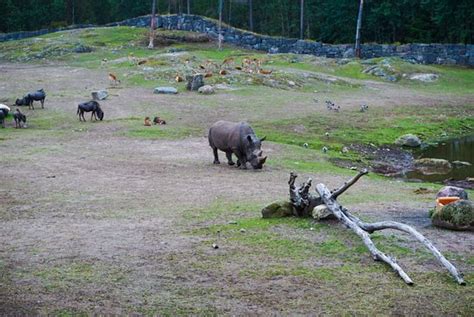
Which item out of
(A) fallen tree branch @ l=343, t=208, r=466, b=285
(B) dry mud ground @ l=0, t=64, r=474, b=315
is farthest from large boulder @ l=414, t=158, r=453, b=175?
(A) fallen tree branch @ l=343, t=208, r=466, b=285

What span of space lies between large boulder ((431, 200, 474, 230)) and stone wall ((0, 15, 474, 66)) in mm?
46843

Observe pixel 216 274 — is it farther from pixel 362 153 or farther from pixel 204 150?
pixel 362 153

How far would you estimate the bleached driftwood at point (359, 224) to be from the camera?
11.0 metres

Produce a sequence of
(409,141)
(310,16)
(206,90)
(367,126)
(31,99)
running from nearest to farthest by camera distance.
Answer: (409,141) < (367,126) < (31,99) < (206,90) < (310,16)

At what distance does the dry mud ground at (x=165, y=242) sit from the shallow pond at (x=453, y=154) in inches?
127

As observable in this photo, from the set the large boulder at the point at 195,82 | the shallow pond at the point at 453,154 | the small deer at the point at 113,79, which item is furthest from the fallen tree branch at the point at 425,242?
the small deer at the point at 113,79

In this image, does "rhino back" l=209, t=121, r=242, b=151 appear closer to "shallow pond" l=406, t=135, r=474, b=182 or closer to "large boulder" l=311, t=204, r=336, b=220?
"shallow pond" l=406, t=135, r=474, b=182

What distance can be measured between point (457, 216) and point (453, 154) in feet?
54.2

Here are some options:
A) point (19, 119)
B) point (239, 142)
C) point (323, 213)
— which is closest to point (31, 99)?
point (19, 119)

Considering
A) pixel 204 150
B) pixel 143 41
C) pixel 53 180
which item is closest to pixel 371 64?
pixel 143 41

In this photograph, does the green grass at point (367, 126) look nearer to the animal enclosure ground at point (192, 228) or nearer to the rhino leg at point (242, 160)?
the animal enclosure ground at point (192, 228)

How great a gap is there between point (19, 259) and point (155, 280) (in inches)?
104

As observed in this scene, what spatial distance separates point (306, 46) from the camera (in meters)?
63.9

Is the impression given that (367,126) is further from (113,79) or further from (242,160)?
(113,79)
